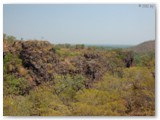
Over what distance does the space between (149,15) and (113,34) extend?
49 cm

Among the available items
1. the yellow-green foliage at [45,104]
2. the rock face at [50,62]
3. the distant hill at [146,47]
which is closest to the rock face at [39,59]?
the rock face at [50,62]

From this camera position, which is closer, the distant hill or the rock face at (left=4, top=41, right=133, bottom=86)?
the distant hill

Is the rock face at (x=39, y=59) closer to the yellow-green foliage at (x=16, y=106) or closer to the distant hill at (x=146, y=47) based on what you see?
the yellow-green foliage at (x=16, y=106)

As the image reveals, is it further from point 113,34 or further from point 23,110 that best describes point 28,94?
point 113,34

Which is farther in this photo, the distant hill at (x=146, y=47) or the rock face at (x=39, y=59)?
the rock face at (x=39, y=59)

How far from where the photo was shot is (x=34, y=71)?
28.6 ft

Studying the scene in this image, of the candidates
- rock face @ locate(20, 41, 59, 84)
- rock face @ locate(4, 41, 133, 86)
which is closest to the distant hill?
rock face @ locate(4, 41, 133, 86)

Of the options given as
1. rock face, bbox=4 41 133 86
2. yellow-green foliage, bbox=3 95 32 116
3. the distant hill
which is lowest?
yellow-green foliage, bbox=3 95 32 116

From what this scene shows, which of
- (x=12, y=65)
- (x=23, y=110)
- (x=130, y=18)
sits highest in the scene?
(x=130, y=18)

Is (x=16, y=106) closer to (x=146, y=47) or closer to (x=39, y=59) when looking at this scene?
(x=39, y=59)

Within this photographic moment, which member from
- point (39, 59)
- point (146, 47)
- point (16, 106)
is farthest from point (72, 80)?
point (146, 47)

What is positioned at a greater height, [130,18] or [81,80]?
[130,18]

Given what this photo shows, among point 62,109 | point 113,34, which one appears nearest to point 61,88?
point 62,109

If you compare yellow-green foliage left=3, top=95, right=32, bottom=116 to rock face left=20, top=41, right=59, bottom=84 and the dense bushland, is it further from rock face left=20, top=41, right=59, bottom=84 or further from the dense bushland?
rock face left=20, top=41, right=59, bottom=84
